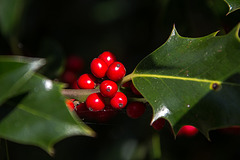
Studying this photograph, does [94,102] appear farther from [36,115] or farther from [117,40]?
[117,40]

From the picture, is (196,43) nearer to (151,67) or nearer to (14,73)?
(151,67)

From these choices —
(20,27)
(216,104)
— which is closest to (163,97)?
(216,104)

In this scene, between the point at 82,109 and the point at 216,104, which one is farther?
the point at 82,109

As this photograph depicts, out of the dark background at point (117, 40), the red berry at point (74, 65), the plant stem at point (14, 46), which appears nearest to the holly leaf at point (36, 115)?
the dark background at point (117, 40)

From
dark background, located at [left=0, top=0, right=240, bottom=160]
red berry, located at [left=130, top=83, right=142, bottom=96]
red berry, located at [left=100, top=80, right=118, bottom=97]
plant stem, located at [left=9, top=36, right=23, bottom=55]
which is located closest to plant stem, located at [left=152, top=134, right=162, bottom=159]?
dark background, located at [left=0, top=0, right=240, bottom=160]

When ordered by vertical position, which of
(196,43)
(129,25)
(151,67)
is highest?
(196,43)

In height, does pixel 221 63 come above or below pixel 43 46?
above

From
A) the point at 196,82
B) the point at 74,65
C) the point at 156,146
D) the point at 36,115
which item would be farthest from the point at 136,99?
the point at 74,65
